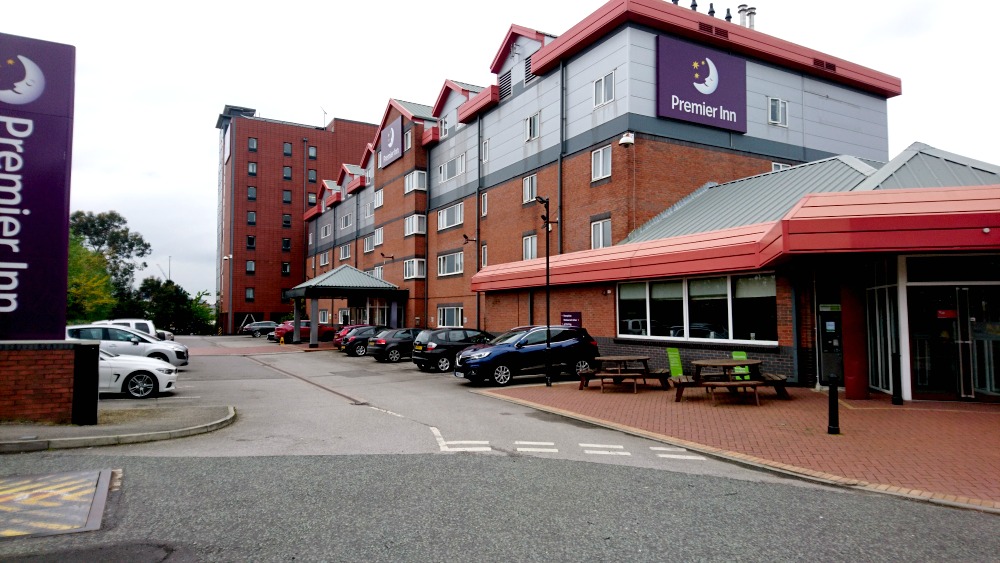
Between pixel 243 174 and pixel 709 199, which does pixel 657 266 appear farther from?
pixel 243 174

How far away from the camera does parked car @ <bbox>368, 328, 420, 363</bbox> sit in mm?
26641

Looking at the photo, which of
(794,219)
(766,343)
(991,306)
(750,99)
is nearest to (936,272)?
(991,306)

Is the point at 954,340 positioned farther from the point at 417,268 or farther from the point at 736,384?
the point at 417,268

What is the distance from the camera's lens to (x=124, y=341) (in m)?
21.3

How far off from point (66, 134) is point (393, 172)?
32.9 meters

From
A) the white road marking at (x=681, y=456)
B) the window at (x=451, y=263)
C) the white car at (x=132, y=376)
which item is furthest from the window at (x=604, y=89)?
the white car at (x=132, y=376)

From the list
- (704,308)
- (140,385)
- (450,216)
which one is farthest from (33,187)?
(450,216)

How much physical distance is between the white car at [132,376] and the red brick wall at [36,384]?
432cm

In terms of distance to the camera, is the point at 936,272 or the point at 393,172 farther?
the point at 393,172

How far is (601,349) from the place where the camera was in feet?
69.7

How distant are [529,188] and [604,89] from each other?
600 cm

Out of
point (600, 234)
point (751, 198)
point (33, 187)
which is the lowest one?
point (33, 187)

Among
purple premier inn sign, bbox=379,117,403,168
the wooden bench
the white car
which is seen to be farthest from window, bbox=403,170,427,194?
the wooden bench

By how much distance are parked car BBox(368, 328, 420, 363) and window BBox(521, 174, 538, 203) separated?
7.95 metres
